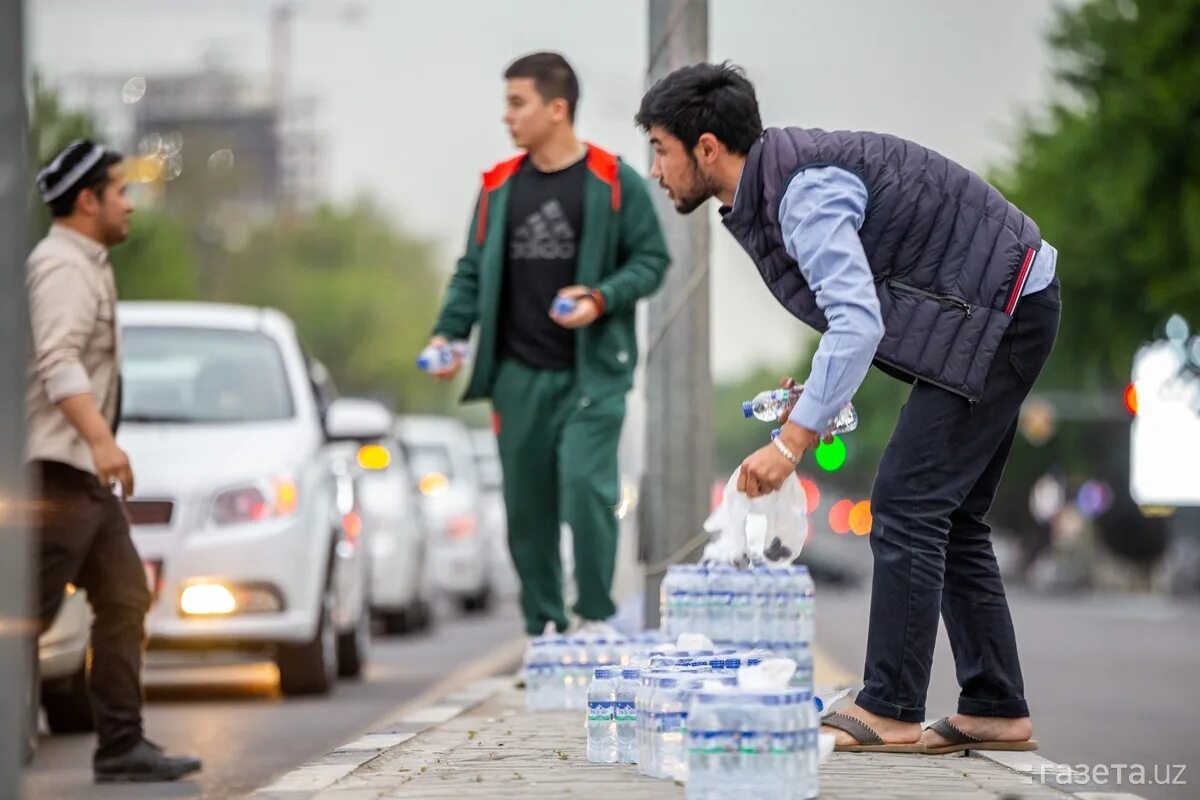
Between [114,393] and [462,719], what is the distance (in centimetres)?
162

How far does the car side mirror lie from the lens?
1270cm

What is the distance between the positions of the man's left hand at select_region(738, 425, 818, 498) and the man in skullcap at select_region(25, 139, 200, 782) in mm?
2575

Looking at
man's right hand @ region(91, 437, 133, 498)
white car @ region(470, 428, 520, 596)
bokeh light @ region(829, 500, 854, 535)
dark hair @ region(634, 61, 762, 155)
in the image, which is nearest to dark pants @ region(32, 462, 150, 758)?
man's right hand @ region(91, 437, 133, 498)

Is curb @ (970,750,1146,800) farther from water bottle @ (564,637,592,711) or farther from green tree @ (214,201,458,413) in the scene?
green tree @ (214,201,458,413)

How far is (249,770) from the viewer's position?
28.3 feet

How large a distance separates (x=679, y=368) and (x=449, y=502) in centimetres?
1545

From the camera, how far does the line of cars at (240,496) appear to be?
38.7 feet

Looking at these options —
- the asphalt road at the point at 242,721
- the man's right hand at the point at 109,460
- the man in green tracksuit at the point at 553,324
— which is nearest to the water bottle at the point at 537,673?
the man in green tracksuit at the point at 553,324

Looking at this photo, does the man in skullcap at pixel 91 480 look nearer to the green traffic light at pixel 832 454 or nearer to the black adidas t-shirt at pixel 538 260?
the black adidas t-shirt at pixel 538 260

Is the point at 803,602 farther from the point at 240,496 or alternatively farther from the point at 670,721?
the point at 240,496

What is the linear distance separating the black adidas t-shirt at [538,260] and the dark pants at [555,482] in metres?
0.13

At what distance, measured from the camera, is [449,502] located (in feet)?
86.9

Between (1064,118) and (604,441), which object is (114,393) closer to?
(604,441)

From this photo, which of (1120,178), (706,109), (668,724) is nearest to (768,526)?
(706,109)
